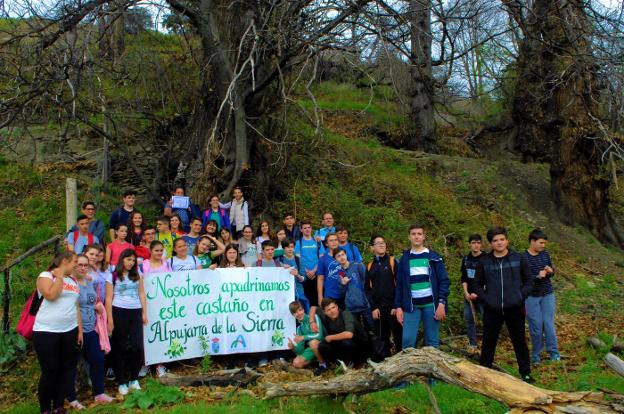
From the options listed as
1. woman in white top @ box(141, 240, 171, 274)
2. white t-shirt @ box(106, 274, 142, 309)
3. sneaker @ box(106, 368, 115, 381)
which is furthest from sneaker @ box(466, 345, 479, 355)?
sneaker @ box(106, 368, 115, 381)

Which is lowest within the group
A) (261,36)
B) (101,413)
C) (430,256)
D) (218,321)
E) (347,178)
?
(101,413)

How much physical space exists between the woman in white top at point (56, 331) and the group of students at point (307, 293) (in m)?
0.01

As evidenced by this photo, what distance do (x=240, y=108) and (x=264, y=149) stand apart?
1.52 metres

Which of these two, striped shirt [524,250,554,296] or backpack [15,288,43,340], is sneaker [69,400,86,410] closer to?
backpack [15,288,43,340]

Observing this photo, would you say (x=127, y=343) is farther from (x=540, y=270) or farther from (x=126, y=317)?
(x=540, y=270)

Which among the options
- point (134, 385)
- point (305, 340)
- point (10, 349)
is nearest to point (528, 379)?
point (305, 340)

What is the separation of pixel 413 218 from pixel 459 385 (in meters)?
9.26

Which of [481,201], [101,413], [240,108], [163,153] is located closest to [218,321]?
[101,413]

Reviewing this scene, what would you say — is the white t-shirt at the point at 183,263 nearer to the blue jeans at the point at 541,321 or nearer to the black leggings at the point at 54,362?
the black leggings at the point at 54,362

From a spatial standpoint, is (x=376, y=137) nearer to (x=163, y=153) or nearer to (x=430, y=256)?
(x=163, y=153)

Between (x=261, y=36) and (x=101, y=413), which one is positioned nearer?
(x=101, y=413)

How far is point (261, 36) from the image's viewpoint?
1095cm

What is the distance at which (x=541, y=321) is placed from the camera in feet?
26.3

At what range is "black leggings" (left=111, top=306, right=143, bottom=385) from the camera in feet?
23.2
